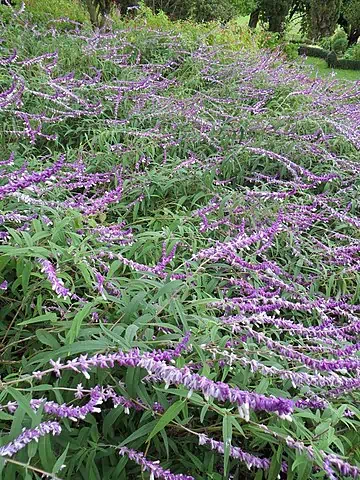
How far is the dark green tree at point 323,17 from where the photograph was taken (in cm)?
2812

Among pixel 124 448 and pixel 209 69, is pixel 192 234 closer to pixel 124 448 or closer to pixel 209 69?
pixel 124 448

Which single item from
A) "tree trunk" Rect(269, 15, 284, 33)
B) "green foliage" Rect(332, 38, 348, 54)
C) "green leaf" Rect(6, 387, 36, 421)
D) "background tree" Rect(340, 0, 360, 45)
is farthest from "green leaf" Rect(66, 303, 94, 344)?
"background tree" Rect(340, 0, 360, 45)

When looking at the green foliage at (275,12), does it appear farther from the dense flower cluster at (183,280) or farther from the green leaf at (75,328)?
the green leaf at (75,328)

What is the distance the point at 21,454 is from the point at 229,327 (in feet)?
2.58

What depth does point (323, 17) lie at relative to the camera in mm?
28922

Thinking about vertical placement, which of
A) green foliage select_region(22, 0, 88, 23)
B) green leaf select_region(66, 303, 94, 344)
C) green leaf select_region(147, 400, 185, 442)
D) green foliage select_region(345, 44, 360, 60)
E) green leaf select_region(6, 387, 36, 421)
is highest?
green foliage select_region(22, 0, 88, 23)

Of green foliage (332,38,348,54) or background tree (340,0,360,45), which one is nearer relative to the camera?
green foliage (332,38,348,54)

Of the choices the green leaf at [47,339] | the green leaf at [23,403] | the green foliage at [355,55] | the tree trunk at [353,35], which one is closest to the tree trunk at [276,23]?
the green foliage at [355,55]

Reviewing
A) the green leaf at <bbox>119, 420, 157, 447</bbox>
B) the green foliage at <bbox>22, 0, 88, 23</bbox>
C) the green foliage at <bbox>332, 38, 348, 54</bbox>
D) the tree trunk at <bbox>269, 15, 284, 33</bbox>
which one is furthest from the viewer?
the tree trunk at <bbox>269, 15, 284, 33</bbox>

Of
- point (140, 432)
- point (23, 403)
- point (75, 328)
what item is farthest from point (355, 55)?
point (23, 403)

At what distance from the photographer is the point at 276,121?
4.17 m

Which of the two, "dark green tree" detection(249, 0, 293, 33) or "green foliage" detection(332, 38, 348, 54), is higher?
"dark green tree" detection(249, 0, 293, 33)

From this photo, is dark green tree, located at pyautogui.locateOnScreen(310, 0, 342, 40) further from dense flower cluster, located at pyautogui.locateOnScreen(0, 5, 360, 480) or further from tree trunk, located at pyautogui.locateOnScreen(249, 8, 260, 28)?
dense flower cluster, located at pyautogui.locateOnScreen(0, 5, 360, 480)

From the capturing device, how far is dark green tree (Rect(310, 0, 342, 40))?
2812cm
